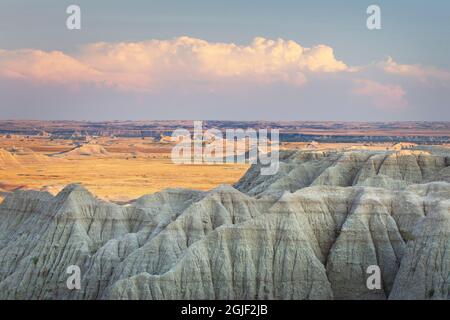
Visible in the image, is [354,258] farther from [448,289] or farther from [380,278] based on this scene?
[448,289]

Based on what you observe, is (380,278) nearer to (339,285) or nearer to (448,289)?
(339,285)

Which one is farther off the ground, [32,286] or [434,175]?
[434,175]

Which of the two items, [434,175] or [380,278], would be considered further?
[434,175]

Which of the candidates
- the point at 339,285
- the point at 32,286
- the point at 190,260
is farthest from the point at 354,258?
the point at 32,286
